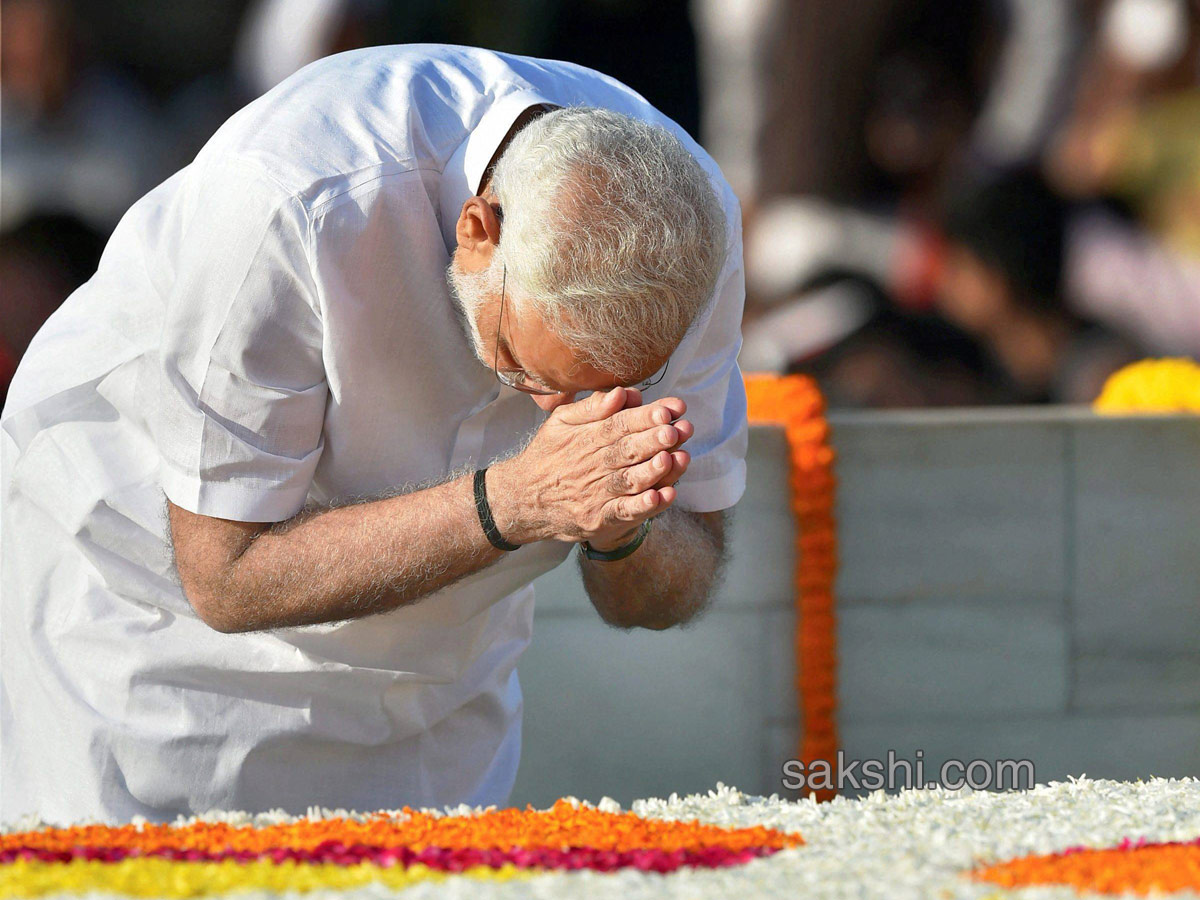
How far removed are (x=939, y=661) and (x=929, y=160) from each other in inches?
93.0

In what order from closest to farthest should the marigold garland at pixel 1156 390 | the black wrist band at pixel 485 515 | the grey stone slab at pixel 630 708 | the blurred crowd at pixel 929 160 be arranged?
the black wrist band at pixel 485 515, the grey stone slab at pixel 630 708, the marigold garland at pixel 1156 390, the blurred crowd at pixel 929 160

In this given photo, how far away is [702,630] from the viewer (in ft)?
10.6

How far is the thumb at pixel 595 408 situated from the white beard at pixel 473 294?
0.59 ft

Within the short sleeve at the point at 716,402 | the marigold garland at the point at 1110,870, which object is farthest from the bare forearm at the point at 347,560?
the marigold garland at the point at 1110,870

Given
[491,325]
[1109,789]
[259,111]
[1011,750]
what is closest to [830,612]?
[1011,750]

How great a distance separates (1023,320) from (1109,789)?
150 inches

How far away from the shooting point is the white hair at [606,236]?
1.44 metres

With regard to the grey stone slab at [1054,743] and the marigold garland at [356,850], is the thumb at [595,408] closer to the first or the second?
the marigold garland at [356,850]

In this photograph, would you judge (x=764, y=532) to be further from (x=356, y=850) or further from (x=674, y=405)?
(x=356, y=850)

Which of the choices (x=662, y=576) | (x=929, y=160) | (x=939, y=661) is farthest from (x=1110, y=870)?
(x=929, y=160)

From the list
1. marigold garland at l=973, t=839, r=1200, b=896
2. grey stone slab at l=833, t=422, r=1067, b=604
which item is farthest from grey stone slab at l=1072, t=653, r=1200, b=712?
marigold garland at l=973, t=839, r=1200, b=896

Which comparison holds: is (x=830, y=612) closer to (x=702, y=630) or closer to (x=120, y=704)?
(x=702, y=630)

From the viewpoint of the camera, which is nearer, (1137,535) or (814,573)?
(814,573)

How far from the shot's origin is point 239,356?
148 centimetres
